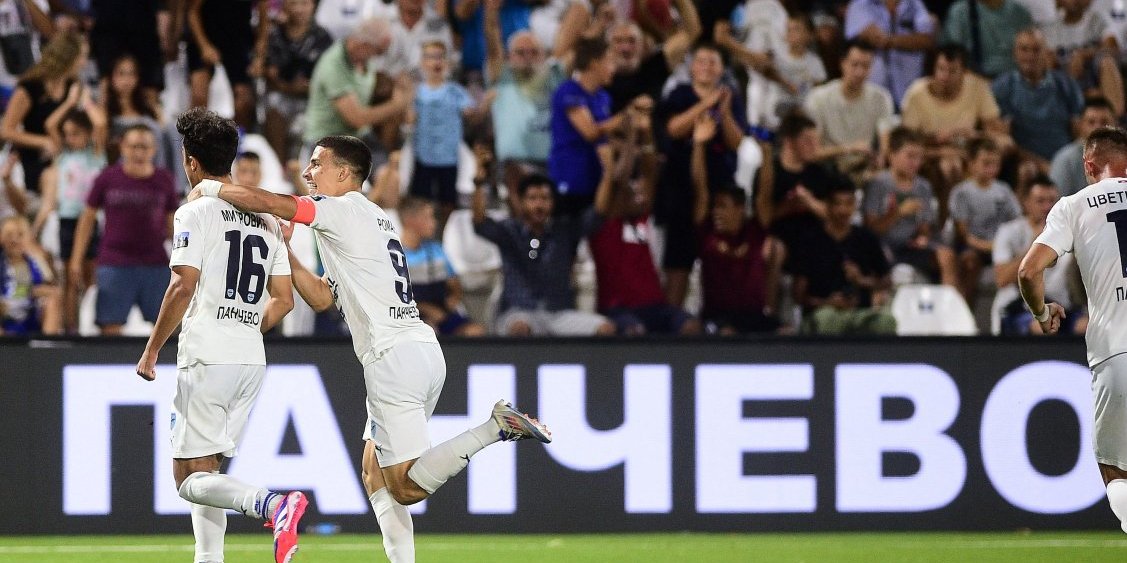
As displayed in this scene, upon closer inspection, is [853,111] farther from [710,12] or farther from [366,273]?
[366,273]

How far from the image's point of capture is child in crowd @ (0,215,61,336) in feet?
32.3

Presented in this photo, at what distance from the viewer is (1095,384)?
6012mm

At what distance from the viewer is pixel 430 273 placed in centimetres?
978

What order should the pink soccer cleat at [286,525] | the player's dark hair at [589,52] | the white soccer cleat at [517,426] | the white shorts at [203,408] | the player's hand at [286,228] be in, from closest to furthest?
the pink soccer cleat at [286,525]
the white shorts at [203,408]
the white soccer cleat at [517,426]
the player's hand at [286,228]
the player's dark hair at [589,52]

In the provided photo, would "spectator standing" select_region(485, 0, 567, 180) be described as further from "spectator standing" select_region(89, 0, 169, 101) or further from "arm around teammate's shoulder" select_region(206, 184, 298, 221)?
"arm around teammate's shoulder" select_region(206, 184, 298, 221)

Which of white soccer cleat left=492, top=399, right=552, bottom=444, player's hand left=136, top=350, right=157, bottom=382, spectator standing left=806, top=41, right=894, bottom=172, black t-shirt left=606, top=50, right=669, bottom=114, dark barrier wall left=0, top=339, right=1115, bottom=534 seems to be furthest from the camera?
spectator standing left=806, top=41, right=894, bottom=172

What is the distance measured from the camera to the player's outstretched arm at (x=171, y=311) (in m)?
5.54

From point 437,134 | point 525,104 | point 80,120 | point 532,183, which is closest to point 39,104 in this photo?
point 80,120

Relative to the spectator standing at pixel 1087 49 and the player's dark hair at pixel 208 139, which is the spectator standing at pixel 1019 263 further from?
the player's dark hair at pixel 208 139

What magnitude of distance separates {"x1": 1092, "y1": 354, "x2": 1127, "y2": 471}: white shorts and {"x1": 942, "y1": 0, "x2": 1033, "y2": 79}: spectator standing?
233 inches

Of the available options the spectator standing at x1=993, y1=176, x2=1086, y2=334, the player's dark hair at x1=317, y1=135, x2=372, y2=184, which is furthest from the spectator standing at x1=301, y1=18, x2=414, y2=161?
the player's dark hair at x1=317, y1=135, x2=372, y2=184

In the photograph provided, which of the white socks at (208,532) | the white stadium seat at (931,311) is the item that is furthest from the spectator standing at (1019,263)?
the white socks at (208,532)

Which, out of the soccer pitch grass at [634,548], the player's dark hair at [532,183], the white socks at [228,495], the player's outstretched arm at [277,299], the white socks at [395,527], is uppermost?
the player's dark hair at [532,183]

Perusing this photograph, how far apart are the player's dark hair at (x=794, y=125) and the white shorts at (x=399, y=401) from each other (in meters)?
5.41
